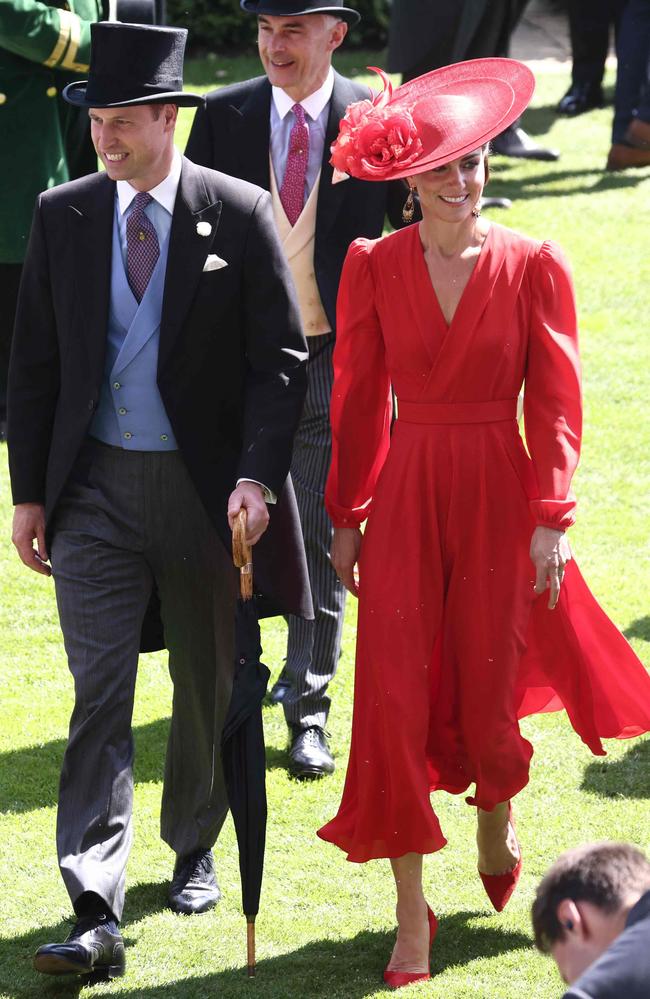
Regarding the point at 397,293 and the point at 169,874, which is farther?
the point at 169,874

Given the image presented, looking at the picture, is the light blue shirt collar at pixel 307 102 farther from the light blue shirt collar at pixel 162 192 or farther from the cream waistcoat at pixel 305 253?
the light blue shirt collar at pixel 162 192

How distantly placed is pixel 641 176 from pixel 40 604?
21.9 ft

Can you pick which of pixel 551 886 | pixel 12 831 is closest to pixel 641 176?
pixel 12 831

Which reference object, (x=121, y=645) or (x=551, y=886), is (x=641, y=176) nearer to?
(x=121, y=645)

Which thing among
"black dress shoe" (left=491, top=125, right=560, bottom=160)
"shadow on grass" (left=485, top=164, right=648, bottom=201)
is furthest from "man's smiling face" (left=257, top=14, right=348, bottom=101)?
"black dress shoe" (left=491, top=125, right=560, bottom=160)

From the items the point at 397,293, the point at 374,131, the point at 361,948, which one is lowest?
the point at 361,948

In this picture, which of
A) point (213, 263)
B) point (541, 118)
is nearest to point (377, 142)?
point (213, 263)

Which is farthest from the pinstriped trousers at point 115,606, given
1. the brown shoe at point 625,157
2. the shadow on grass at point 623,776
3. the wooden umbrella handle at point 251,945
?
the brown shoe at point 625,157

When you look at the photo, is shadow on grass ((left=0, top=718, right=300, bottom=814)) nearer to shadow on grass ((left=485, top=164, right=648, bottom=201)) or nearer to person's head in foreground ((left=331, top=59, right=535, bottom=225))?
person's head in foreground ((left=331, top=59, right=535, bottom=225))

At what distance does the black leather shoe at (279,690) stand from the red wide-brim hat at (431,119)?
7.37 ft

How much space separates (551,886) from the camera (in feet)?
9.75

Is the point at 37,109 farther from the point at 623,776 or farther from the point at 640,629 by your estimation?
the point at 623,776

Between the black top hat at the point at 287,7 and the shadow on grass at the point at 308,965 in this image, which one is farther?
the black top hat at the point at 287,7

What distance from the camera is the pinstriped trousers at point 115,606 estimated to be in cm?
461
